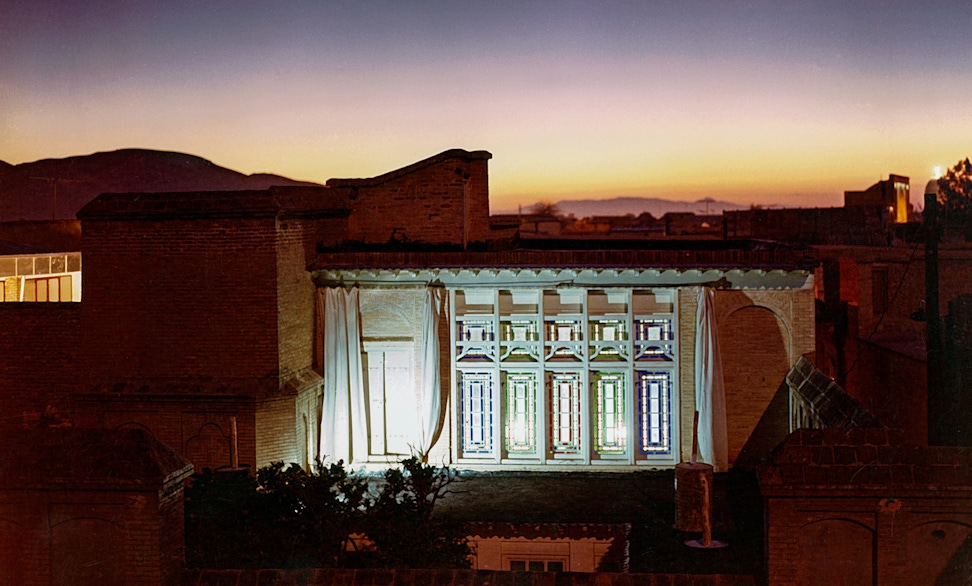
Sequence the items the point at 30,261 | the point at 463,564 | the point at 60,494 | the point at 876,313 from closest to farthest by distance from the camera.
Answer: the point at 60,494 < the point at 463,564 < the point at 30,261 < the point at 876,313

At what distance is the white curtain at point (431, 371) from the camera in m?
20.3

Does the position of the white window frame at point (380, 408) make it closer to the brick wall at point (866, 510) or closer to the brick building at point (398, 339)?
the brick building at point (398, 339)

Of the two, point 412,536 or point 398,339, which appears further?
point 398,339

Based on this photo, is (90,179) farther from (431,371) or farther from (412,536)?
(412,536)

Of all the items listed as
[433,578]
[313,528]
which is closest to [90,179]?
[313,528]

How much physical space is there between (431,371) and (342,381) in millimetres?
1683

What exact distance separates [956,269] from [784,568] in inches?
1247

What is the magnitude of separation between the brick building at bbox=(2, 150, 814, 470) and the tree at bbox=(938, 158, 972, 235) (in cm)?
3137

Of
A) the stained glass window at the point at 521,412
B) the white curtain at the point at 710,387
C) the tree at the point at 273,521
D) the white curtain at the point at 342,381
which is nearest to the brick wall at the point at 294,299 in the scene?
the white curtain at the point at 342,381

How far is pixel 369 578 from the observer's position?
1006 cm

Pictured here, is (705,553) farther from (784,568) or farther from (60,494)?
(60,494)

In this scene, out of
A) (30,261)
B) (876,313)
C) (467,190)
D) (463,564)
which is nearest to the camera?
(463,564)

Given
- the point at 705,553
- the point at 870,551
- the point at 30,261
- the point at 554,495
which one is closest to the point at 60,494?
the point at 870,551

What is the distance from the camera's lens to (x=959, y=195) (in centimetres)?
5528
